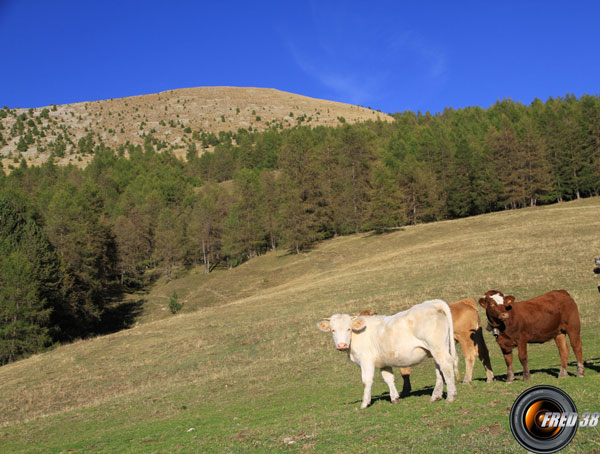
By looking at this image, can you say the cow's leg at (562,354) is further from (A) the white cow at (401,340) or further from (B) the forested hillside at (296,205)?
(B) the forested hillside at (296,205)

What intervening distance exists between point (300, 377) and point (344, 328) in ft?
35.3

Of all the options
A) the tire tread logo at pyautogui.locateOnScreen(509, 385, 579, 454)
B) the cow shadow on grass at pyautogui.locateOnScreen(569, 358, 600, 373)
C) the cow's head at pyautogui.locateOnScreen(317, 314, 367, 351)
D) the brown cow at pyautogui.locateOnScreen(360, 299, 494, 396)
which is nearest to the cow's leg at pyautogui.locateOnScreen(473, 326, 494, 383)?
the brown cow at pyautogui.locateOnScreen(360, 299, 494, 396)

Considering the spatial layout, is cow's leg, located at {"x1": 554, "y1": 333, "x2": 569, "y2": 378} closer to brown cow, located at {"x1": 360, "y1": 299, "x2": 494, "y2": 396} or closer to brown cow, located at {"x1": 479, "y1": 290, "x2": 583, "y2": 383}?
brown cow, located at {"x1": 479, "y1": 290, "x2": 583, "y2": 383}

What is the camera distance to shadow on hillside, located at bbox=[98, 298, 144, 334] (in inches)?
2435

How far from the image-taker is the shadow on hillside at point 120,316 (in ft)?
203

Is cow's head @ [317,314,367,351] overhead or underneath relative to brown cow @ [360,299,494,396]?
overhead

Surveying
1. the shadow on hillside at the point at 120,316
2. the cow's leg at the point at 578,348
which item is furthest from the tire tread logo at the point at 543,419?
the shadow on hillside at the point at 120,316

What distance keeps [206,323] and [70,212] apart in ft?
137

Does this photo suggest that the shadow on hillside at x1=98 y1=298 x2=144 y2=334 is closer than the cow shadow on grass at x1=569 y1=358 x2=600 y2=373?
No

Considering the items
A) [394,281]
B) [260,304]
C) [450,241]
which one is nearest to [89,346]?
[260,304]

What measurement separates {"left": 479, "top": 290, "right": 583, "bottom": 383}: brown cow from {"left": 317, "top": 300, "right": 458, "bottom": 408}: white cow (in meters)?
1.30

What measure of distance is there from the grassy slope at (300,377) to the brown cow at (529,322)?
68 cm

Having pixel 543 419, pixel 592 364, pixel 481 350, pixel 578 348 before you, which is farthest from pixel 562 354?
pixel 543 419

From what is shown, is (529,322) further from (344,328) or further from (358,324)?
(344,328)
